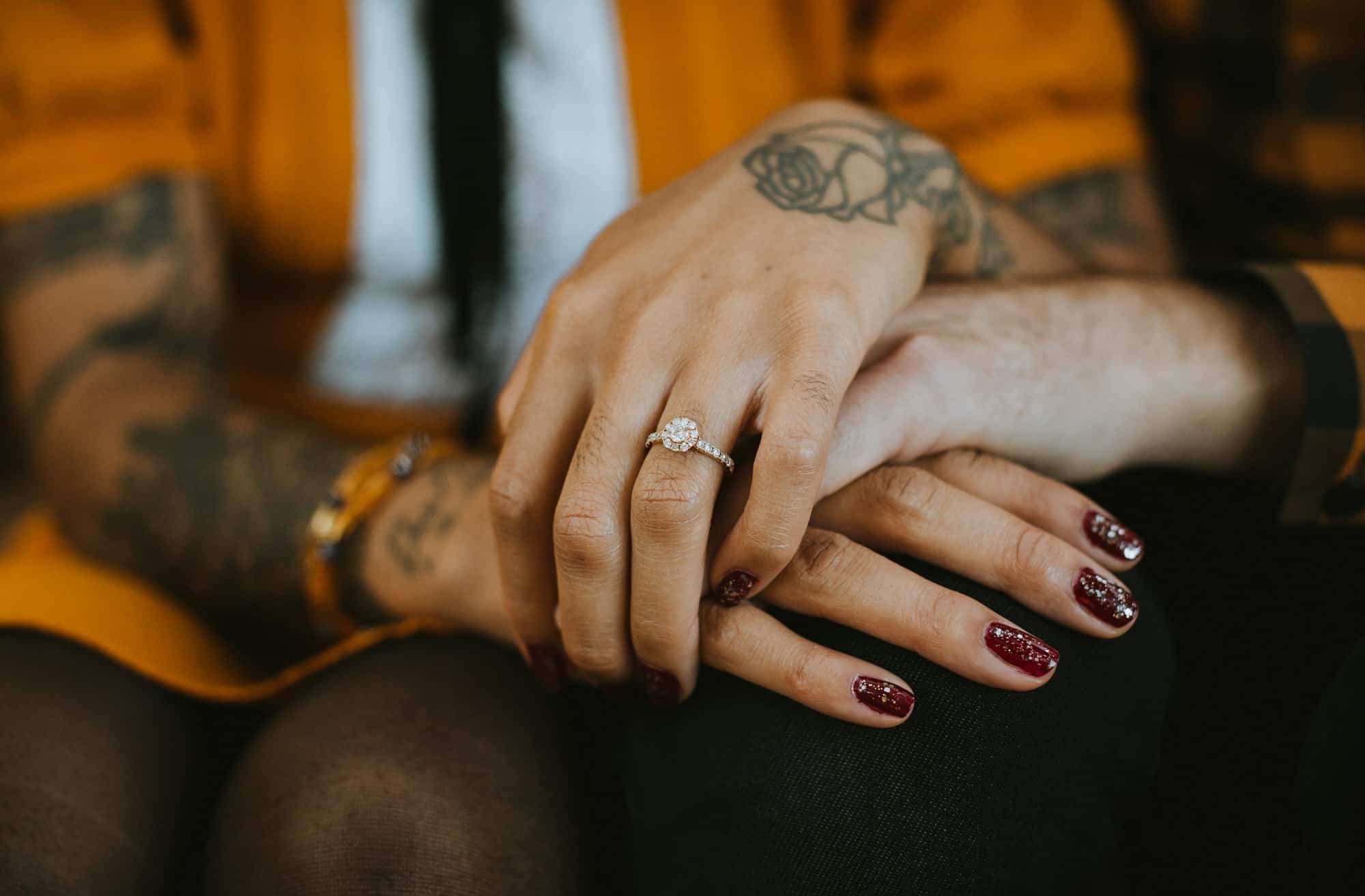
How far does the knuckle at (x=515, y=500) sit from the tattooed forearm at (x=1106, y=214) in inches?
26.4

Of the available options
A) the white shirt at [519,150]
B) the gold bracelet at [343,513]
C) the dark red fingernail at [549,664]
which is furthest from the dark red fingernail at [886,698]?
the white shirt at [519,150]

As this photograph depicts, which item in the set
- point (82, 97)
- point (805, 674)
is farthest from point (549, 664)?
point (82, 97)

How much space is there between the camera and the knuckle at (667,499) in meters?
0.46

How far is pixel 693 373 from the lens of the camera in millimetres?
497

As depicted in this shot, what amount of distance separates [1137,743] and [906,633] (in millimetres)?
159

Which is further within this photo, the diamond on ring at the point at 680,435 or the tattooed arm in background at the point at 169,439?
the tattooed arm in background at the point at 169,439

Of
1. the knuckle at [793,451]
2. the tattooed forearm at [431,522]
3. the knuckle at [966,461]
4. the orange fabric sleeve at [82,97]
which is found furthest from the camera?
the orange fabric sleeve at [82,97]

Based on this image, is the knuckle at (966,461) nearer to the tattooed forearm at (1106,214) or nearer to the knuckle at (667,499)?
the knuckle at (667,499)

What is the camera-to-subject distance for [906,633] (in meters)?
0.50

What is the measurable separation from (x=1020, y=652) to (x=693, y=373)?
0.24 metres

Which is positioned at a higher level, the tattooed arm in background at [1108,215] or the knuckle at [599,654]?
the tattooed arm in background at [1108,215]

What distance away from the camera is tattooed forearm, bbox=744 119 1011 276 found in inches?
22.6

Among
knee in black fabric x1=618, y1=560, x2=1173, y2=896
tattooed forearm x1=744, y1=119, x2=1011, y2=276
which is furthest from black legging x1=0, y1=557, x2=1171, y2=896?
tattooed forearm x1=744, y1=119, x2=1011, y2=276

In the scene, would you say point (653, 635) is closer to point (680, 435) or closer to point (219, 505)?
point (680, 435)
